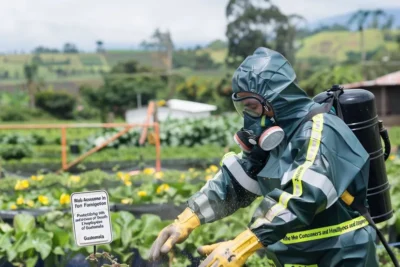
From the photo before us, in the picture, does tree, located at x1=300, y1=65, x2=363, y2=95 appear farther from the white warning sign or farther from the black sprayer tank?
the white warning sign

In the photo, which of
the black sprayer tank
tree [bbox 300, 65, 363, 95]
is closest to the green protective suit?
the black sprayer tank

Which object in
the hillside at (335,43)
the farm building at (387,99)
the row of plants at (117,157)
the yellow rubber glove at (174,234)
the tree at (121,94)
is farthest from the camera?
the hillside at (335,43)

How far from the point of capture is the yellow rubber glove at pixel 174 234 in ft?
10.0

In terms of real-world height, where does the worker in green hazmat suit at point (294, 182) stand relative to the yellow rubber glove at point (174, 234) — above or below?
above

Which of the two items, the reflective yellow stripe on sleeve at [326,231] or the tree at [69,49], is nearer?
the reflective yellow stripe on sleeve at [326,231]

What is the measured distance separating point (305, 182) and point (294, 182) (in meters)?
0.04

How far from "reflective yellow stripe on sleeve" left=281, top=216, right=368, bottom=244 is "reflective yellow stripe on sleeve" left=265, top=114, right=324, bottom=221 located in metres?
0.31

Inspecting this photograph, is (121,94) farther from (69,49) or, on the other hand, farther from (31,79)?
(69,49)

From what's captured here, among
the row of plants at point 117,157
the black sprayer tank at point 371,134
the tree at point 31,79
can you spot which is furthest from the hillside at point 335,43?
the black sprayer tank at point 371,134

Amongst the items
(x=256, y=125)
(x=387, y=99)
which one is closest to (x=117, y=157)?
(x=256, y=125)

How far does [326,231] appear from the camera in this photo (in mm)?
2934

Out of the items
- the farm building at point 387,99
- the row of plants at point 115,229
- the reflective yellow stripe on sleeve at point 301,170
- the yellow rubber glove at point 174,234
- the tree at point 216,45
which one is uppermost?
the reflective yellow stripe on sleeve at point 301,170

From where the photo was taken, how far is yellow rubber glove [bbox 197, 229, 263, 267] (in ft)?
8.65

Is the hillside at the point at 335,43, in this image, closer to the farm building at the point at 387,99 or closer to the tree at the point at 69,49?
the tree at the point at 69,49
